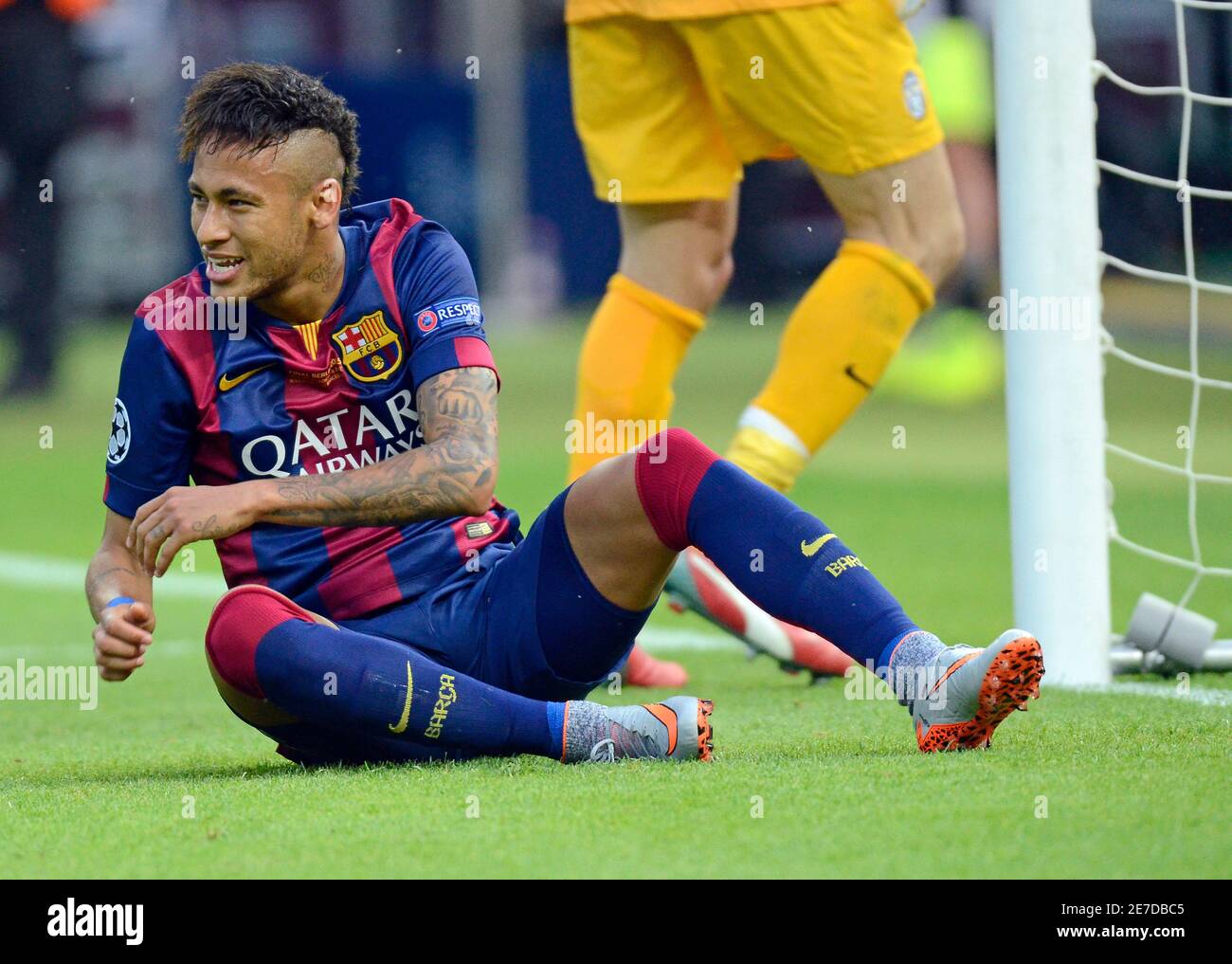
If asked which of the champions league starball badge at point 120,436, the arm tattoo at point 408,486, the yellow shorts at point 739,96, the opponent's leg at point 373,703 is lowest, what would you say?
the opponent's leg at point 373,703

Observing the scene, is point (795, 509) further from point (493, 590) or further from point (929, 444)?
point (929, 444)

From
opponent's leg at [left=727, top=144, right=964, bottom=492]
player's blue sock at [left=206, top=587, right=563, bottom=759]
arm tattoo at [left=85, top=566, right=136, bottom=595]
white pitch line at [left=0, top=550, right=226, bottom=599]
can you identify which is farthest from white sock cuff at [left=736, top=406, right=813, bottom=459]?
white pitch line at [left=0, top=550, right=226, bottom=599]

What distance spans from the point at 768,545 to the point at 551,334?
1566 cm

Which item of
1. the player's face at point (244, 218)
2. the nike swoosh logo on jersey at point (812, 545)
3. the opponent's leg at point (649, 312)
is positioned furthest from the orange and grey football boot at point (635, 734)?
the opponent's leg at point (649, 312)

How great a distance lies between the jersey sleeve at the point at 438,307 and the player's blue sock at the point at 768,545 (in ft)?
1.18

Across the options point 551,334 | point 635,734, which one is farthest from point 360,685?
point 551,334

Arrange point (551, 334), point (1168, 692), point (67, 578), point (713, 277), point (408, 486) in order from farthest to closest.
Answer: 1. point (551, 334)
2. point (67, 578)
3. point (713, 277)
4. point (1168, 692)
5. point (408, 486)

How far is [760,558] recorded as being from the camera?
278cm

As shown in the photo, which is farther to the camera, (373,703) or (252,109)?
(252,109)

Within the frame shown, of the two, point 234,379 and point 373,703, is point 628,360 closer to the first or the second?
point 234,379

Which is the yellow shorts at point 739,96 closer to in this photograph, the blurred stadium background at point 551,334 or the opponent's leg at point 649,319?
the opponent's leg at point 649,319

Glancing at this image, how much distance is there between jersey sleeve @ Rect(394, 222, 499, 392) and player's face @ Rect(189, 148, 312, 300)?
0.70ft

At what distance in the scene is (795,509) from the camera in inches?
112

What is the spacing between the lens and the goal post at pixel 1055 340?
3.75 m
